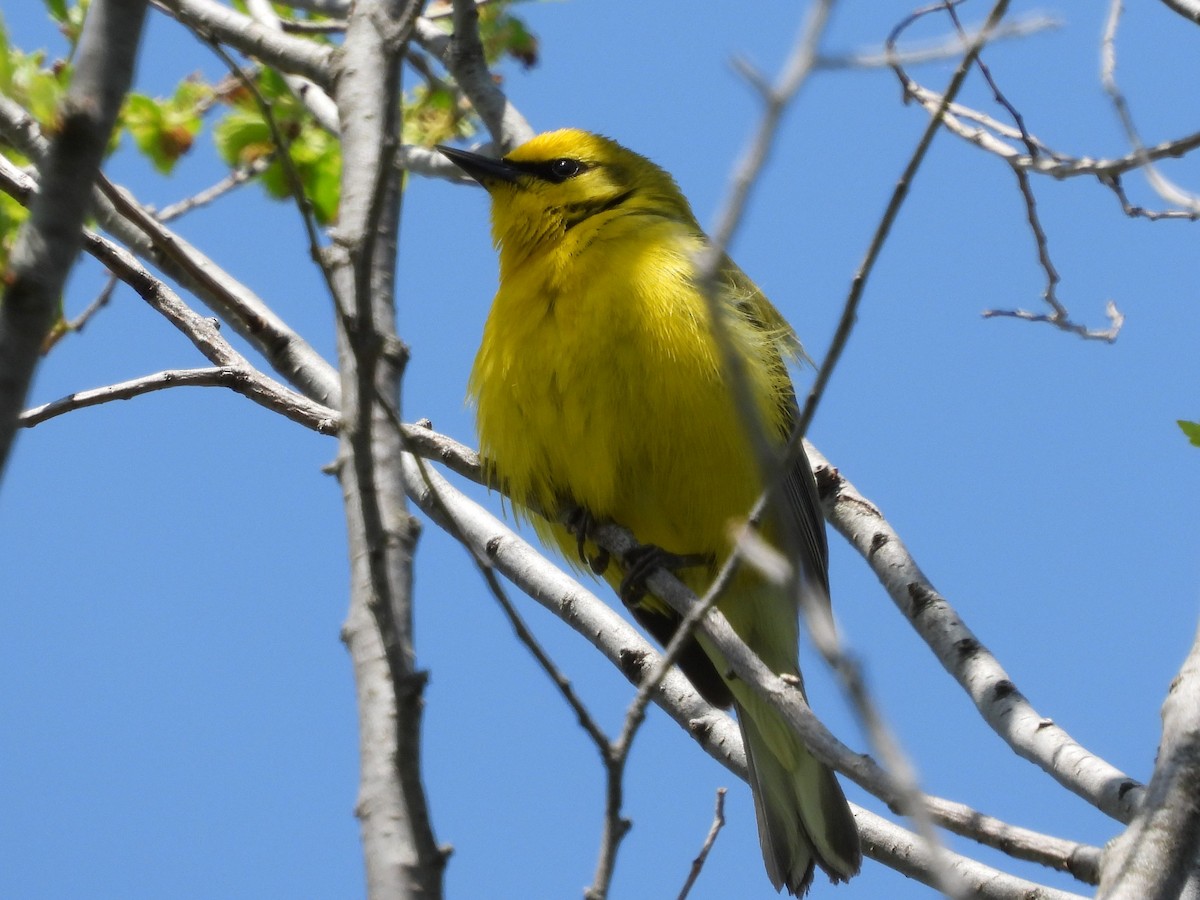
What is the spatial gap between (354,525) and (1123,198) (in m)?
3.66

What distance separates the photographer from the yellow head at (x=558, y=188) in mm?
5484

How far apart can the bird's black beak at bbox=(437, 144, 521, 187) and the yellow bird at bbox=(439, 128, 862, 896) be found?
6.5 inches

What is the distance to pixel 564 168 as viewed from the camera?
5.79m

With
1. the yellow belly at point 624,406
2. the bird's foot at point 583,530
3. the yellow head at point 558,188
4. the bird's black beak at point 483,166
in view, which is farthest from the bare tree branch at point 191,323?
the bird's black beak at point 483,166

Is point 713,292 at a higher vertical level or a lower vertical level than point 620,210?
lower

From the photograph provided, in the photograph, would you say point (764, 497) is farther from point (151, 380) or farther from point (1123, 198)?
point (1123, 198)

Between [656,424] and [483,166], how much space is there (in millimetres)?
1686

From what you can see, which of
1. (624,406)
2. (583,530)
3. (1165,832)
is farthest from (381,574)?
(583,530)

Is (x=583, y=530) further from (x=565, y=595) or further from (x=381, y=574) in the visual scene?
(x=381, y=574)

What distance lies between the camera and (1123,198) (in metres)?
4.98

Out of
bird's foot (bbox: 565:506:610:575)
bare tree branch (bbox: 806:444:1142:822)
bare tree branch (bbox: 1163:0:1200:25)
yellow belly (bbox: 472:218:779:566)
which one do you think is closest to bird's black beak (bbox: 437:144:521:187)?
yellow belly (bbox: 472:218:779:566)

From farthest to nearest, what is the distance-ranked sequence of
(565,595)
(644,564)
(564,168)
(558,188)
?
(564,168)
(558,188)
(644,564)
(565,595)

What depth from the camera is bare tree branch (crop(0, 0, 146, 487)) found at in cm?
168

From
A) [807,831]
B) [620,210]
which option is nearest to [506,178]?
[620,210]
